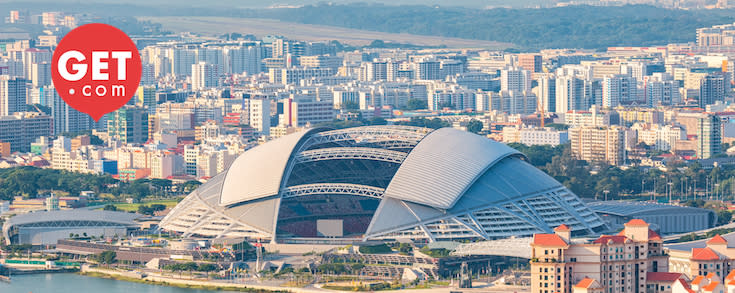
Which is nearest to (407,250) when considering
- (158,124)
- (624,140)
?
(624,140)

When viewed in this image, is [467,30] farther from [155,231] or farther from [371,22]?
[155,231]

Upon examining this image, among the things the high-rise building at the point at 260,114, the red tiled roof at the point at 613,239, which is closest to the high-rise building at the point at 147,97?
the high-rise building at the point at 260,114

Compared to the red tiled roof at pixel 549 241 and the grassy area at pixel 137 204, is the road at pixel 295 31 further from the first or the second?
the red tiled roof at pixel 549 241

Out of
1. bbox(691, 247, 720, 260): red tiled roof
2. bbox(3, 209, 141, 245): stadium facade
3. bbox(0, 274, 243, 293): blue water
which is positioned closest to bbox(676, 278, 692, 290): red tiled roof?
bbox(691, 247, 720, 260): red tiled roof

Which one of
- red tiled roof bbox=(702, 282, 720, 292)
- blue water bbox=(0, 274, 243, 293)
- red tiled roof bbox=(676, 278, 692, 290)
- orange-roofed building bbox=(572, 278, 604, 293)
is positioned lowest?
blue water bbox=(0, 274, 243, 293)

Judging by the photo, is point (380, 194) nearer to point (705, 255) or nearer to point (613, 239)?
point (705, 255)

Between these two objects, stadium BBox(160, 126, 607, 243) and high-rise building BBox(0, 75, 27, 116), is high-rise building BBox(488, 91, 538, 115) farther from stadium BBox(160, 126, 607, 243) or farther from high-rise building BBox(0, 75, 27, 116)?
stadium BBox(160, 126, 607, 243)
